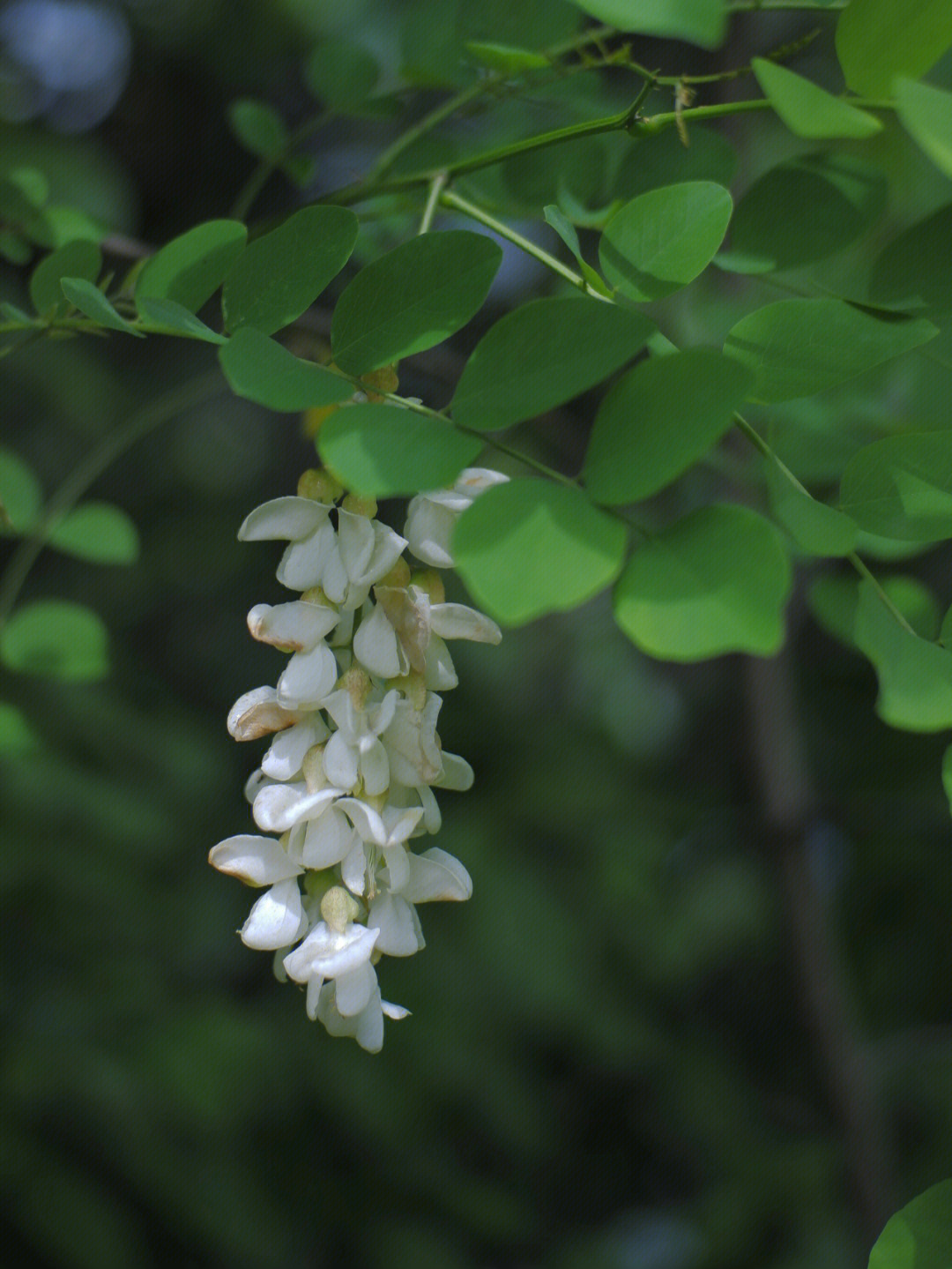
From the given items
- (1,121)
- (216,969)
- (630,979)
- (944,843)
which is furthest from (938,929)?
(1,121)

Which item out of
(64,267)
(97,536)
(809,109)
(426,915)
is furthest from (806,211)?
(426,915)

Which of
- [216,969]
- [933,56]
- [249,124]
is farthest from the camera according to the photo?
[216,969]

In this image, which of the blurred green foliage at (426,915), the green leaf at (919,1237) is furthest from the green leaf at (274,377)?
the blurred green foliage at (426,915)

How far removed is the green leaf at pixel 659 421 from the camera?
30 centimetres

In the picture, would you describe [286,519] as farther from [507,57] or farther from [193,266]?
[507,57]

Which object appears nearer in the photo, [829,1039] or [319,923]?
[319,923]

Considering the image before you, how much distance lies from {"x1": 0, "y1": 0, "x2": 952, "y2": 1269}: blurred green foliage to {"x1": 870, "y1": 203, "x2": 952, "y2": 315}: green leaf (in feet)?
1.93

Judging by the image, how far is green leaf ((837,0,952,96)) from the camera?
35 cm

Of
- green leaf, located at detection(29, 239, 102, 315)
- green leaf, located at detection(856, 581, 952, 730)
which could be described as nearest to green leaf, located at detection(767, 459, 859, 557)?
green leaf, located at detection(856, 581, 952, 730)

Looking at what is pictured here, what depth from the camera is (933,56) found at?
0.35 metres

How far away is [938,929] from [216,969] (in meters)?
0.85

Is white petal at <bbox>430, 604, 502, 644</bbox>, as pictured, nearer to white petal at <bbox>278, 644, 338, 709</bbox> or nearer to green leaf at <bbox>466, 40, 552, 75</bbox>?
white petal at <bbox>278, 644, 338, 709</bbox>

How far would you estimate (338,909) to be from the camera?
38 centimetres

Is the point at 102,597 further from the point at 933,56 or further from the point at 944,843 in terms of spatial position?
the point at 933,56
